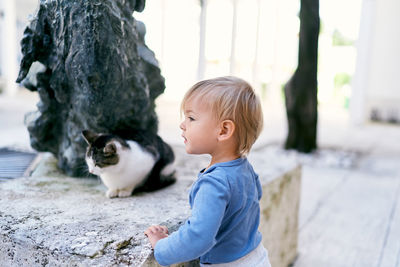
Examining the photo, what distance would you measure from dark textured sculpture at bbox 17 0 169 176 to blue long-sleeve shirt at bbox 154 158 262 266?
80 centimetres

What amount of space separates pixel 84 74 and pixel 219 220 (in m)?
0.95

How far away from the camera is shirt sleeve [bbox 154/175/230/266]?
0.99 meters

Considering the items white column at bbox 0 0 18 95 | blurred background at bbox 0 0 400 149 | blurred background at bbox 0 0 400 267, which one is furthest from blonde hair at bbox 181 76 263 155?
white column at bbox 0 0 18 95

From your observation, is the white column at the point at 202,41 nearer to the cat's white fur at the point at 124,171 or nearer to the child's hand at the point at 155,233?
the cat's white fur at the point at 124,171

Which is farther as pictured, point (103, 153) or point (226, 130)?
point (103, 153)

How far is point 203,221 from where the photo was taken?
0.99m

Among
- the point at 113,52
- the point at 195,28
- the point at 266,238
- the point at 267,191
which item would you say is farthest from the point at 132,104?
the point at 195,28

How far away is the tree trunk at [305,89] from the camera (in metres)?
4.58

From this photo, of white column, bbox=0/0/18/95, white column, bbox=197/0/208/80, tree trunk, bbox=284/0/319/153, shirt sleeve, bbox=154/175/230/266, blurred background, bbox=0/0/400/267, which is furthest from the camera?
white column, bbox=0/0/18/95

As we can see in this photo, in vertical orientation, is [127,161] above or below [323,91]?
above

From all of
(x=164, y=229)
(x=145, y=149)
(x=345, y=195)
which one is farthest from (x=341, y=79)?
(x=164, y=229)

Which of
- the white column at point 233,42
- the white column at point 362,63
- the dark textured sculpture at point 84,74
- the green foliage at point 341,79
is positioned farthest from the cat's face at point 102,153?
the green foliage at point 341,79

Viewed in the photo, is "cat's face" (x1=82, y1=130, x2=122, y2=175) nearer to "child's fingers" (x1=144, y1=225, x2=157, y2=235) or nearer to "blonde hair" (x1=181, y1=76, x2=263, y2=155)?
"child's fingers" (x1=144, y1=225, x2=157, y2=235)

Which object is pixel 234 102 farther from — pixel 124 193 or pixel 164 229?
pixel 124 193
